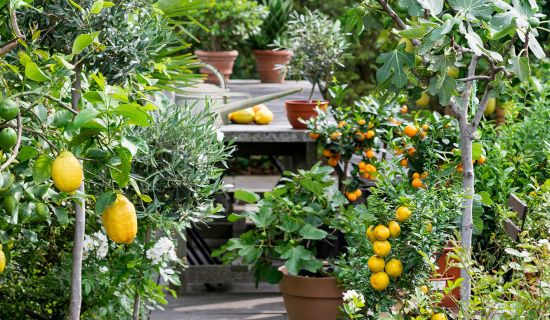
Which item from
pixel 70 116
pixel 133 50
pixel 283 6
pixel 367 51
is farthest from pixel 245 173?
pixel 70 116

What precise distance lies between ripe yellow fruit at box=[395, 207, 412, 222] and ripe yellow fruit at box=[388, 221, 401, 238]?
2cm

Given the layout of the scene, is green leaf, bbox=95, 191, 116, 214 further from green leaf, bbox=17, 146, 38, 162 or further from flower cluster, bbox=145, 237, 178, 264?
flower cluster, bbox=145, 237, 178, 264

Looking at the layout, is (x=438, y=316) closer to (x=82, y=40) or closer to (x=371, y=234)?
(x=371, y=234)

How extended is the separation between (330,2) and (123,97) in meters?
7.00

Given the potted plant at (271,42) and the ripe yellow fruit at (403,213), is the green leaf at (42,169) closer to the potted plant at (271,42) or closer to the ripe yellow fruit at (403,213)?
the ripe yellow fruit at (403,213)

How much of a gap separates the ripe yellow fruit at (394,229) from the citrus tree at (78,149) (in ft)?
2.07

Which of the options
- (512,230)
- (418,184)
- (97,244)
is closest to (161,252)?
(97,244)

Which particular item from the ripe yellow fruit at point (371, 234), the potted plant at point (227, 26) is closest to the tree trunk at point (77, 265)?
the ripe yellow fruit at point (371, 234)

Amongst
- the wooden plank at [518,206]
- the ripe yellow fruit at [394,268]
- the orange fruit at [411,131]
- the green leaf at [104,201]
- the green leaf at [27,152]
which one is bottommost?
the ripe yellow fruit at [394,268]

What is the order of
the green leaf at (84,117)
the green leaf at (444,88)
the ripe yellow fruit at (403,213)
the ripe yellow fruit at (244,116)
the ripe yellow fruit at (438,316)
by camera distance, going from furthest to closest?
the ripe yellow fruit at (244,116) < the ripe yellow fruit at (403,213) < the ripe yellow fruit at (438,316) < the green leaf at (444,88) < the green leaf at (84,117)

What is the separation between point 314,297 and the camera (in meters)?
3.80

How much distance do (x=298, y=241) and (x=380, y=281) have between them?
34.3 inches

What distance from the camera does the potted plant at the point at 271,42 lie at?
6.61m

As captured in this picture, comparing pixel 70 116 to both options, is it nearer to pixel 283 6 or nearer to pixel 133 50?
pixel 133 50
